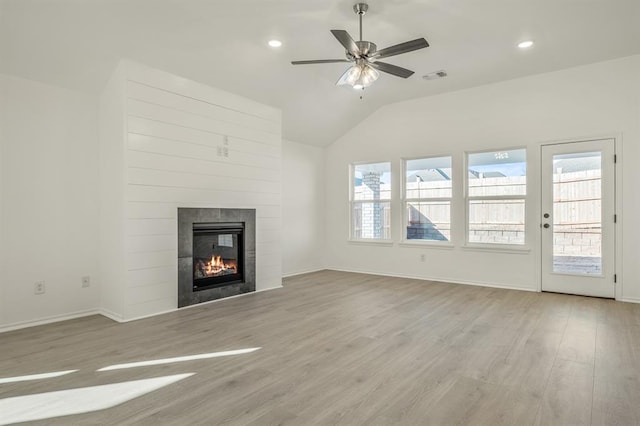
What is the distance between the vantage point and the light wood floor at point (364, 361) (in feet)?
6.84

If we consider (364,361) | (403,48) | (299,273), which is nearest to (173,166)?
(403,48)

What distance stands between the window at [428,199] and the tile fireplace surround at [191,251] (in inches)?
115

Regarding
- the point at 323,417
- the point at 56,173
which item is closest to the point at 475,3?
the point at 323,417

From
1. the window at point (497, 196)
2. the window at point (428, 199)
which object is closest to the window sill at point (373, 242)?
the window at point (428, 199)

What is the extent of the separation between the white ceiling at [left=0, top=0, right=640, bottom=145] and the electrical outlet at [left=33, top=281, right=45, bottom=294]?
2.16 m

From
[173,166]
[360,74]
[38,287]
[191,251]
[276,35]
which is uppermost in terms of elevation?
[276,35]

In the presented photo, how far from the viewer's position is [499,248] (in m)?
5.57

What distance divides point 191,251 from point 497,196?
459cm

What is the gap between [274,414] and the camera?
6.74 ft

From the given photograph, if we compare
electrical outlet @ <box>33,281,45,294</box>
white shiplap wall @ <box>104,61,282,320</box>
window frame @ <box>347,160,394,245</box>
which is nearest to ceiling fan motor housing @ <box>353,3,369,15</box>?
white shiplap wall @ <box>104,61,282,320</box>

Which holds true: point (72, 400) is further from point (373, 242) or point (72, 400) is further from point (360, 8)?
point (373, 242)

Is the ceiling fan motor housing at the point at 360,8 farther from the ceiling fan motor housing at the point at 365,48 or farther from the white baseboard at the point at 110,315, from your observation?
the white baseboard at the point at 110,315

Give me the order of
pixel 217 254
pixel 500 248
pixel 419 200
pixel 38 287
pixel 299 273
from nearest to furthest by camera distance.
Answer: pixel 38 287
pixel 217 254
pixel 500 248
pixel 419 200
pixel 299 273

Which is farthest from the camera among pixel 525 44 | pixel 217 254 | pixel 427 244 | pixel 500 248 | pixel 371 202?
pixel 371 202
